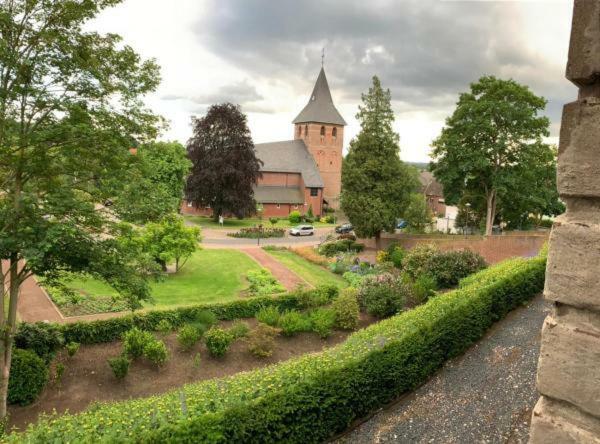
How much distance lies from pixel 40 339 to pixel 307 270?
17629mm

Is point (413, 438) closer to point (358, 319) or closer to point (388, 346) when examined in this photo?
point (388, 346)

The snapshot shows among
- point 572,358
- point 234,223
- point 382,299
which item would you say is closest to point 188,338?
point 382,299

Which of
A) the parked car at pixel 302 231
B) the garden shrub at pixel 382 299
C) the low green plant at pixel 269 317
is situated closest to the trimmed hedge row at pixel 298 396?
the low green plant at pixel 269 317

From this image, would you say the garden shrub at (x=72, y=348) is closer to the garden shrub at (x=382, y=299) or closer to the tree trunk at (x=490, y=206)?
the garden shrub at (x=382, y=299)

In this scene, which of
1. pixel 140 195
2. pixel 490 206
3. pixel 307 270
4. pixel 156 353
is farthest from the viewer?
pixel 490 206

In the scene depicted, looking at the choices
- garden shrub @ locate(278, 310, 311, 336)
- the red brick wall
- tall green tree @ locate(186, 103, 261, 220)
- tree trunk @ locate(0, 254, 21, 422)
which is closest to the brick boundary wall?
garden shrub @ locate(278, 310, 311, 336)

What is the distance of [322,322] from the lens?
1486 centimetres

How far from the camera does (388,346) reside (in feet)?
29.8

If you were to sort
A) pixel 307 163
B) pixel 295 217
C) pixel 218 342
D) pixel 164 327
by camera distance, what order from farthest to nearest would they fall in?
pixel 307 163, pixel 295 217, pixel 164 327, pixel 218 342

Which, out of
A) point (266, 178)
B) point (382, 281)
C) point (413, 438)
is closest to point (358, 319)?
point (382, 281)

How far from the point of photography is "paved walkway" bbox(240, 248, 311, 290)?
78.0 feet

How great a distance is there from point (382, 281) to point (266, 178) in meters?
40.4

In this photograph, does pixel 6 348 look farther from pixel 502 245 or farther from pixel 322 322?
pixel 502 245

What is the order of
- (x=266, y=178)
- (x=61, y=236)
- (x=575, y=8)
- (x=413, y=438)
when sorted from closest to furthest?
(x=575, y=8) → (x=413, y=438) → (x=61, y=236) → (x=266, y=178)
